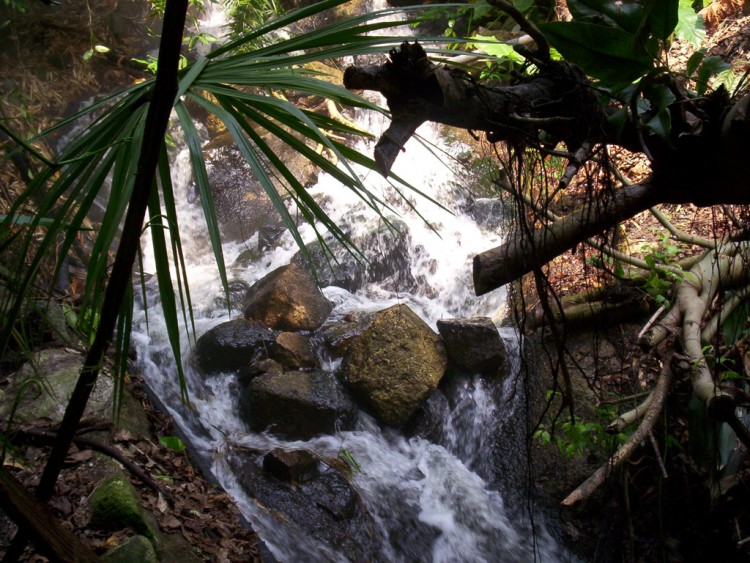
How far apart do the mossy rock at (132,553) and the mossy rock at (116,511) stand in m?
0.21

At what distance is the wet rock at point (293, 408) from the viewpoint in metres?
3.97

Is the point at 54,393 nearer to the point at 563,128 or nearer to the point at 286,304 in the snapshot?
the point at 286,304

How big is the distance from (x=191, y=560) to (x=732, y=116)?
2.41 metres

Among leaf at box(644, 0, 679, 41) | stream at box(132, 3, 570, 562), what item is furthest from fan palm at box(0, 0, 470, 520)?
stream at box(132, 3, 570, 562)

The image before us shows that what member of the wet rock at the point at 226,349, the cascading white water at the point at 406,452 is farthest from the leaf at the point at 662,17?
the wet rock at the point at 226,349

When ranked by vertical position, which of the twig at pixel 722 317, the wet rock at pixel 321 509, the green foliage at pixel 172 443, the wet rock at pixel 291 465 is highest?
the green foliage at pixel 172 443

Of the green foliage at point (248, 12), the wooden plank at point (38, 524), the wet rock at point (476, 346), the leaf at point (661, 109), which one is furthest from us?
the green foliage at point (248, 12)

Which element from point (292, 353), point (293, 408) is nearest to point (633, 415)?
point (293, 408)

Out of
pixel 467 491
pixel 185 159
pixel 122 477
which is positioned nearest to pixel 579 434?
pixel 467 491

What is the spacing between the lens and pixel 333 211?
6664 mm

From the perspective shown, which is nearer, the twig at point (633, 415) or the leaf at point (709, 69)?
the leaf at point (709, 69)

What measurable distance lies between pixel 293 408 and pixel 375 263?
7.97 ft

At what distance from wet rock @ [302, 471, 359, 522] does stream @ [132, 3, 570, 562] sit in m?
0.16

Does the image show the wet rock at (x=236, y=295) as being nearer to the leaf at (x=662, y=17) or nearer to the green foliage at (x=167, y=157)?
the green foliage at (x=167, y=157)
